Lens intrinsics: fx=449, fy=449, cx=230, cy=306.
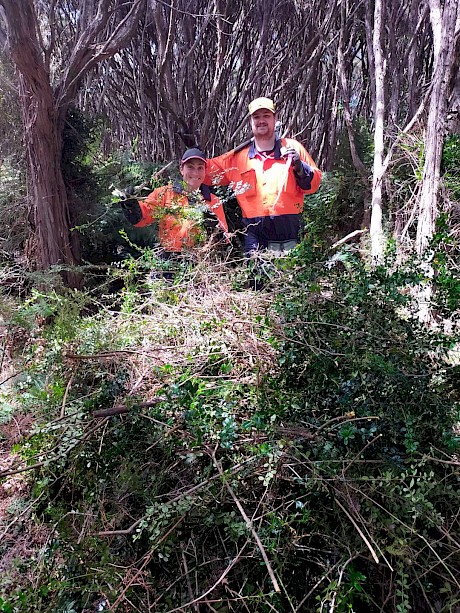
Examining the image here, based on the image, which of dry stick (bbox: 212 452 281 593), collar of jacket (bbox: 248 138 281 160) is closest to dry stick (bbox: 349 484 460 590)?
dry stick (bbox: 212 452 281 593)

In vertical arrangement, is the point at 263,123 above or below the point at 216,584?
above

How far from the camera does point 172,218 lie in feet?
10.3

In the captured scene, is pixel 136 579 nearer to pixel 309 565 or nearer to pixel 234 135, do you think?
pixel 309 565

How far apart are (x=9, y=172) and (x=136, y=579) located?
3616 mm

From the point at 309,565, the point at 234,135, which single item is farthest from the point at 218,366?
the point at 234,135

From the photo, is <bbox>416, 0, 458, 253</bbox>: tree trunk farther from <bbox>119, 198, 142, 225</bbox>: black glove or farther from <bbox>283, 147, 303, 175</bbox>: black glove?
<bbox>119, 198, 142, 225</bbox>: black glove

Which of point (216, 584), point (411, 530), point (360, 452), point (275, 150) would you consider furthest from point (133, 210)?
point (411, 530)

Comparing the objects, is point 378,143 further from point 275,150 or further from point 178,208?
point 178,208

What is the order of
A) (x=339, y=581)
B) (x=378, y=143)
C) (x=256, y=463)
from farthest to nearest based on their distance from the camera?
(x=378, y=143) → (x=256, y=463) → (x=339, y=581)

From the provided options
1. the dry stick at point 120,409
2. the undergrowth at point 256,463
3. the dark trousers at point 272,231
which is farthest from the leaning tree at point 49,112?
the dry stick at point 120,409

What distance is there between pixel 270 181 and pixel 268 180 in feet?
0.07

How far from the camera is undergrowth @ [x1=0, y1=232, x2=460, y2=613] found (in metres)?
1.34

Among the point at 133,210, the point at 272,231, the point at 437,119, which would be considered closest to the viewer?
the point at 437,119

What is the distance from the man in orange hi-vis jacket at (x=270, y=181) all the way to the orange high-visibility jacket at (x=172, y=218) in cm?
42
